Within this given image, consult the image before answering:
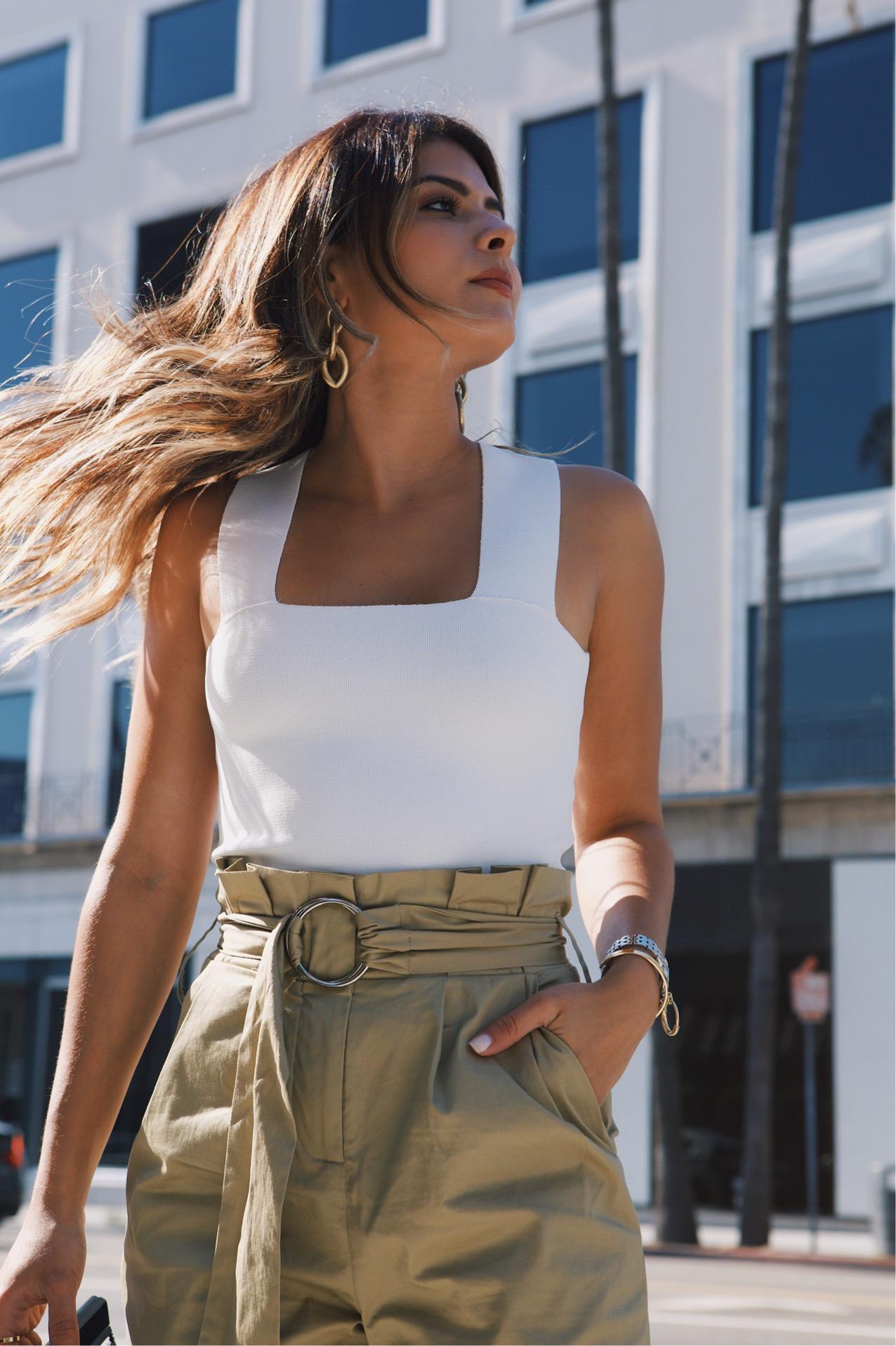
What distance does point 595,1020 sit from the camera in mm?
1732

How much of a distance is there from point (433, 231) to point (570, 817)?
0.75 meters

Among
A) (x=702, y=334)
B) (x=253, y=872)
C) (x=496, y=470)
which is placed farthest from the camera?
(x=702, y=334)

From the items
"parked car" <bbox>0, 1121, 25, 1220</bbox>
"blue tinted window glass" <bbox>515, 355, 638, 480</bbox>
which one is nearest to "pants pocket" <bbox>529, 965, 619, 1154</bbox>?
"parked car" <bbox>0, 1121, 25, 1220</bbox>

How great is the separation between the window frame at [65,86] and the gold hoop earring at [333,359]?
2277 cm

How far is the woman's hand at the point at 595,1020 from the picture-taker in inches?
65.4

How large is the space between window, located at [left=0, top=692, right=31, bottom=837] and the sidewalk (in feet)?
33.0

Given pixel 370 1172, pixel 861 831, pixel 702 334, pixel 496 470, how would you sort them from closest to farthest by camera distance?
pixel 370 1172 → pixel 496 470 → pixel 861 831 → pixel 702 334

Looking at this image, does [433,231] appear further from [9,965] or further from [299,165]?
[9,965]

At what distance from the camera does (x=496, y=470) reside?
206cm

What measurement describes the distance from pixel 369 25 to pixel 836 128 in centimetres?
667

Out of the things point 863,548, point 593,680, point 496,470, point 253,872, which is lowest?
point 253,872

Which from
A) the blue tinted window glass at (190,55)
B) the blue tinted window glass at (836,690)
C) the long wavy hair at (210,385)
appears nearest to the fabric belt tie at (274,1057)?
the long wavy hair at (210,385)

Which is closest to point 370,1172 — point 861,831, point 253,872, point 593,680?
point 253,872

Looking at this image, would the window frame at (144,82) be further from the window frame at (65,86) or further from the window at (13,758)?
the window at (13,758)
